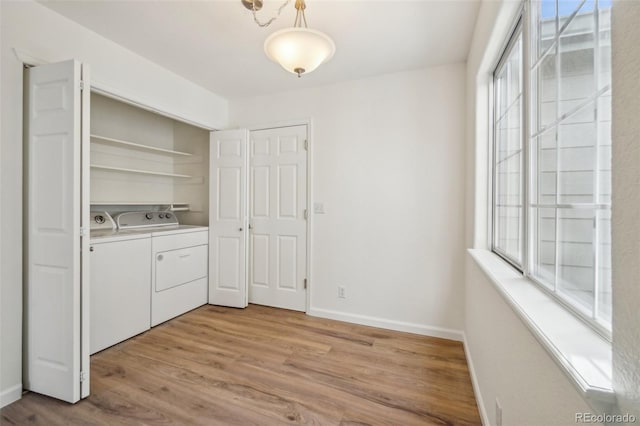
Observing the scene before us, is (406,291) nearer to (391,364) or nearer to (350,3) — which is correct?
(391,364)

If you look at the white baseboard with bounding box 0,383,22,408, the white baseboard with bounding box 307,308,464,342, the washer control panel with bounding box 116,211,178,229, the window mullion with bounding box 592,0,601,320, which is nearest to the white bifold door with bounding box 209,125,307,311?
the white baseboard with bounding box 307,308,464,342

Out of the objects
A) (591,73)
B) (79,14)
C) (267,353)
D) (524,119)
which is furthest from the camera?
(267,353)

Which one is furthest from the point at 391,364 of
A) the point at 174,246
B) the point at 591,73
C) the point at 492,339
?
the point at 174,246

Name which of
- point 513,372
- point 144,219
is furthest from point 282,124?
point 513,372

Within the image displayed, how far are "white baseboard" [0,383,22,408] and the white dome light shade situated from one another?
2577mm

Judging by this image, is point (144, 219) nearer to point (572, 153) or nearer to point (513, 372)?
point (513, 372)

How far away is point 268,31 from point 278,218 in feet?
6.05

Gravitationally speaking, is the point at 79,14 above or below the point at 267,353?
above

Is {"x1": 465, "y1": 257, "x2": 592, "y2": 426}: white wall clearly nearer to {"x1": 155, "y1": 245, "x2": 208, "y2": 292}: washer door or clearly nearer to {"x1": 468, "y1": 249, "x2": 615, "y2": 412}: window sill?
{"x1": 468, "y1": 249, "x2": 615, "y2": 412}: window sill

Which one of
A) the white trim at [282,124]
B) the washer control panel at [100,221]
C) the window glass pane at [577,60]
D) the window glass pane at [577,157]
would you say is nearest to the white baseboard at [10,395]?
the washer control panel at [100,221]

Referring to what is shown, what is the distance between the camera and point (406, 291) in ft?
8.91

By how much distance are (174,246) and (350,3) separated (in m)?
2.71

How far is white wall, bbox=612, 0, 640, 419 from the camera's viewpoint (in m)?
0.46

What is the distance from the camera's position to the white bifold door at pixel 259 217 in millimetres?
3148
